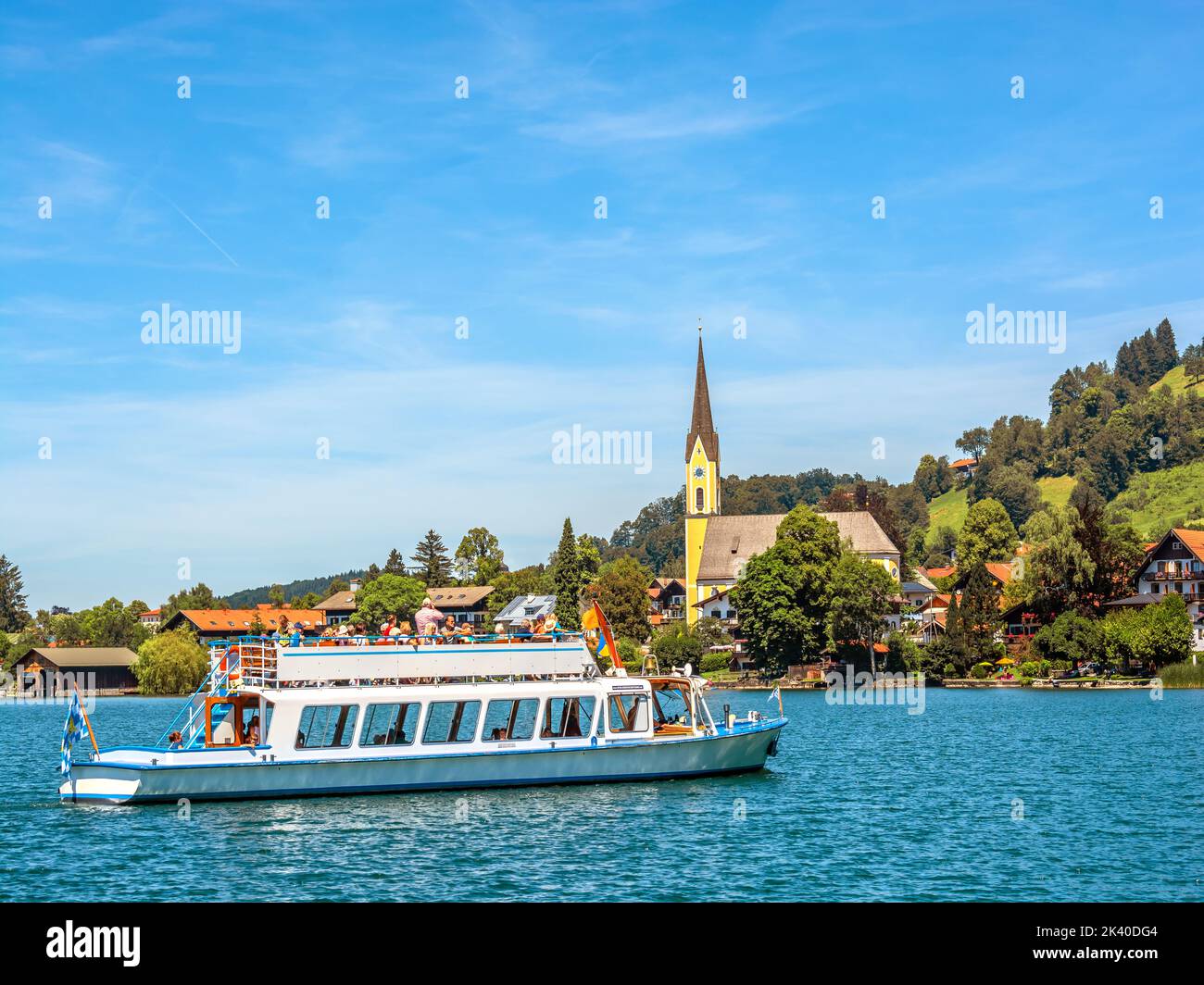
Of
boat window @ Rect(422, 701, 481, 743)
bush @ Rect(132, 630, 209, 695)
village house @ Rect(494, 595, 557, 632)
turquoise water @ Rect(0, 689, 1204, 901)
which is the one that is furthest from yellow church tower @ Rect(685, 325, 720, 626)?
boat window @ Rect(422, 701, 481, 743)

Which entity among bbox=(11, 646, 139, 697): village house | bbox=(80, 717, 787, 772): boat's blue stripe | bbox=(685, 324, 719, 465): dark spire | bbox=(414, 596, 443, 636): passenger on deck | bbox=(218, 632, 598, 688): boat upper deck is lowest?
bbox=(11, 646, 139, 697): village house

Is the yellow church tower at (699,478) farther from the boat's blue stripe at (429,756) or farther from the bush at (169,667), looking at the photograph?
the boat's blue stripe at (429,756)

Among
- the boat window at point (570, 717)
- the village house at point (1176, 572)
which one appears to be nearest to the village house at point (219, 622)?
the village house at point (1176, 572)

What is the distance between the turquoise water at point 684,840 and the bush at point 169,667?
303 feet

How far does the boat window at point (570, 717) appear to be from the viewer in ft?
136

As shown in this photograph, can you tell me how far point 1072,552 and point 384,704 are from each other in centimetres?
8933

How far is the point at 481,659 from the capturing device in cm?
4197

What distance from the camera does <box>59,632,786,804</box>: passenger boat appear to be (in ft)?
125

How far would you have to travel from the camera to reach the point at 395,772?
3922cm

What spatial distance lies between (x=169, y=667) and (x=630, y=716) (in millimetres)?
108140

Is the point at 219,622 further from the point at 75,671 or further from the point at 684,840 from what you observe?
the point at 684,840

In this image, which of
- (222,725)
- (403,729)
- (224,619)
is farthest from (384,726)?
(224,619)

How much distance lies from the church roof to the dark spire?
9.68 m

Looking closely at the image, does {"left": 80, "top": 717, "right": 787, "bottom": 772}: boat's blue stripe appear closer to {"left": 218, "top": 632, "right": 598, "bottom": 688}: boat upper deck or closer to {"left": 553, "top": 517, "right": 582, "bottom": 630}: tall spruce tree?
{"left": 218, "top": 632, "right": 598, "bottom": 688}: boat upper deck
